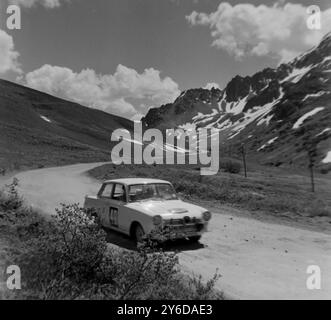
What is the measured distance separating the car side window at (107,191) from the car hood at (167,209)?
4.75 ft

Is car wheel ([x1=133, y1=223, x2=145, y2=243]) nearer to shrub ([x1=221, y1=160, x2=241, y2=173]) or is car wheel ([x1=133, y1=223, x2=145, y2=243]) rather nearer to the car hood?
the car hood

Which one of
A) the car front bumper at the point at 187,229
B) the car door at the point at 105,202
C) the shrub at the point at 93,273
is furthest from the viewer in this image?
the car door at the point at 105,202

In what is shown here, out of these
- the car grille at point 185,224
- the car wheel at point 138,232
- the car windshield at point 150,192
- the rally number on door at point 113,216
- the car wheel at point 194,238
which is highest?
the car windshield at point 150,192

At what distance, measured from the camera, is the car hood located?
9406 millimetres

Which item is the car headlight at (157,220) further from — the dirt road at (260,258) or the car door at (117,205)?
the car door at (117,205)

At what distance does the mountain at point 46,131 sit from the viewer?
192 ft

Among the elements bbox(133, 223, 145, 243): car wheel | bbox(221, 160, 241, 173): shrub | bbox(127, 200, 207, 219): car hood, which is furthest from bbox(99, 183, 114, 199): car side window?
bbox(221, 160, 241, 173): shrub

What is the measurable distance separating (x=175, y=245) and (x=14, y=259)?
411 cm

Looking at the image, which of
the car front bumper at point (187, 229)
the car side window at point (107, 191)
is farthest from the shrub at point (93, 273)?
the car side window at point (107, 191)

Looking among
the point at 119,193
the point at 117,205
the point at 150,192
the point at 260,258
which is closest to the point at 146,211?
the point at 150,192

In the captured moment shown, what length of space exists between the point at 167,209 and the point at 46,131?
9441cm
